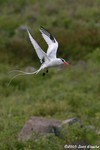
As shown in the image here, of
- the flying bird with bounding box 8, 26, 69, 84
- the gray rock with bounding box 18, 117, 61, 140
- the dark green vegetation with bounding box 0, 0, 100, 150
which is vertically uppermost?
the flying bird with bounding box 8, 26, 69, 84

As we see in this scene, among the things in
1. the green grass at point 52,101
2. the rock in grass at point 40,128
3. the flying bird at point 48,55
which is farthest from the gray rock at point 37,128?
the flying bird at point 48,55

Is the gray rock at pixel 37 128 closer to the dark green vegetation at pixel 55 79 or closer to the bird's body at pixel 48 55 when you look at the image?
the dark green vegetation at pixel 55 79

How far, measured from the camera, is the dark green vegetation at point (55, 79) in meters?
8.20

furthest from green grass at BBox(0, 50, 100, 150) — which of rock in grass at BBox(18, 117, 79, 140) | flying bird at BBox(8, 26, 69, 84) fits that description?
flying bird at BBox(8, 26, 69, 84)

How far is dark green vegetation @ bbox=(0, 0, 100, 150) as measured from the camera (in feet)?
26.9

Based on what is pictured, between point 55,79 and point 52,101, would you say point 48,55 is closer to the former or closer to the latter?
point 52,101

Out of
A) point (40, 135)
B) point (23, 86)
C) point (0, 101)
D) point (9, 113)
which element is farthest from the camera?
point (23, 86)

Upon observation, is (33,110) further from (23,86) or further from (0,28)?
(0,28)

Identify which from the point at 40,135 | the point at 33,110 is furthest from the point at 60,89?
the point at 40,135

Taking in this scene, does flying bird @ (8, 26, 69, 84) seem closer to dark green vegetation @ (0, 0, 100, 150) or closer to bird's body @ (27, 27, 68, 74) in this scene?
bird's body @ (27, 27, 68, 74)

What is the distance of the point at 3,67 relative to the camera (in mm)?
14711

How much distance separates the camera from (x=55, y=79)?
1341 cm

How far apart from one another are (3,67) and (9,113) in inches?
169

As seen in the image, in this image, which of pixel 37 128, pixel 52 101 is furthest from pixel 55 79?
pixel 37 128
